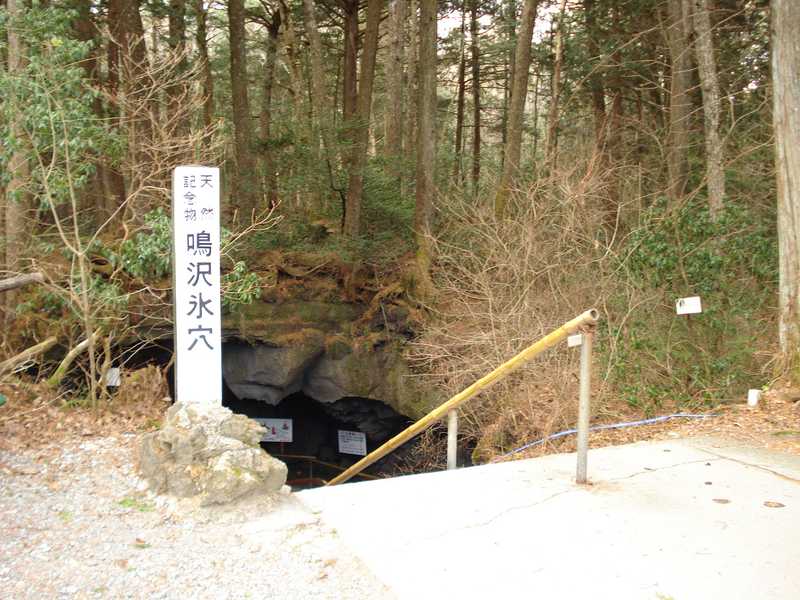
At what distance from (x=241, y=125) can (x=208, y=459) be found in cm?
1237

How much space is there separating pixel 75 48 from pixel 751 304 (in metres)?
8.78

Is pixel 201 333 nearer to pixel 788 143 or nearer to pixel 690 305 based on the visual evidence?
pixel 690 305

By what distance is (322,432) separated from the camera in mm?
19625

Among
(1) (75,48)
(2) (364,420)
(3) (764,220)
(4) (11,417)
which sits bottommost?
(2) (364,420)

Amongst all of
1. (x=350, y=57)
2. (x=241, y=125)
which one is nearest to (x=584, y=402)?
(x=241, y=125)

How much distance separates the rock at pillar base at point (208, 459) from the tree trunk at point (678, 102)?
932cm

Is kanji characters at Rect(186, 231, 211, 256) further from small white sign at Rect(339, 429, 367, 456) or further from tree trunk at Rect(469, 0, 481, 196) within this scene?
tree trunk at Rect(469, 0, 481, 196)

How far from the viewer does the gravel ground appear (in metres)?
3.37

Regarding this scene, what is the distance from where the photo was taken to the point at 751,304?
31.0 ft

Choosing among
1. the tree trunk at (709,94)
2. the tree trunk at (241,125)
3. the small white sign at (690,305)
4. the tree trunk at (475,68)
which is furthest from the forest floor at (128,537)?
the tree trunk at (475,68)

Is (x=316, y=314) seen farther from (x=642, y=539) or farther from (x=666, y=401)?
(x=642, y=539)

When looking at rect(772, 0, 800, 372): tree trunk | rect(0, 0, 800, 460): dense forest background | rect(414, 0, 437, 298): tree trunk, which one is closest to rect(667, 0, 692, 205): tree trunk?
rect(0, 0, 800, 460): dense forest background

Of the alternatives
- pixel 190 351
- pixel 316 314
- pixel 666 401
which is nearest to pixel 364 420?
pixel 316 314

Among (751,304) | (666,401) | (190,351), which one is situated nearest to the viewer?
(190,351)
